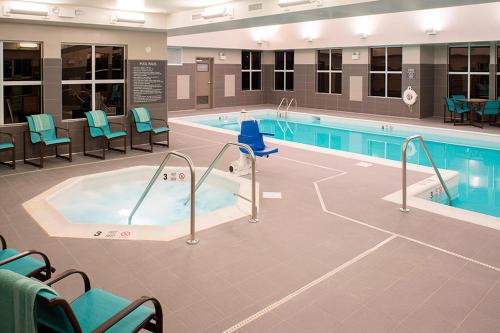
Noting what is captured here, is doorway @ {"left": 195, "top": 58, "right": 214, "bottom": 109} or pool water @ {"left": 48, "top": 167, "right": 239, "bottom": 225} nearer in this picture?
pool water @ {"left": 48, "top": 167, "right": 239, "bottom": 225}

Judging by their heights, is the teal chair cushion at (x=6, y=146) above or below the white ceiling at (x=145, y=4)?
below

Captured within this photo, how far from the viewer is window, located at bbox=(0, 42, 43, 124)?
7.45m

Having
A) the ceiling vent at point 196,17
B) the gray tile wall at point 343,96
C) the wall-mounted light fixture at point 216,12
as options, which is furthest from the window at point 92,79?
the gray tile wall at point 343,96

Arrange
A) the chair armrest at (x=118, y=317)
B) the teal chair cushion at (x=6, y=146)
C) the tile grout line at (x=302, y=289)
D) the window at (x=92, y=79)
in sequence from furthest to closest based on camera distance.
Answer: the window at (x=92, y=79) → the teal chair cushion at (x=6, y=146) → the tile grout line at (x=302, y=289) → the chair armrest at (x=118, y=317)

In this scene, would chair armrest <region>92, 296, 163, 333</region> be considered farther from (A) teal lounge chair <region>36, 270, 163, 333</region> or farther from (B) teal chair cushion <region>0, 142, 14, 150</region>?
(B) teal chair cushion <region>0, 142, 14, 150</region>

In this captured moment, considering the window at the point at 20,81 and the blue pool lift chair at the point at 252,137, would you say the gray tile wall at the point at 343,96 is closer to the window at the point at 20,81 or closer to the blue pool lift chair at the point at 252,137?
the blue pool lift chair at the point at 252,137

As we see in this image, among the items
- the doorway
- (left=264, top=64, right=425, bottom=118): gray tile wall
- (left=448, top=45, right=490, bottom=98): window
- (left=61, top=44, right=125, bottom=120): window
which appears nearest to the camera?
(left=61, top=44, right=125, bottom=120): window

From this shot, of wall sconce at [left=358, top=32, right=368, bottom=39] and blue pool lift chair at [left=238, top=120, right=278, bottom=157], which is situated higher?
wall sconce at [left=358, top=32, right=368, bottom=39]

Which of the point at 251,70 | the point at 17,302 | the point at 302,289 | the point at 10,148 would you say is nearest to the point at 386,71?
the point at 251,70

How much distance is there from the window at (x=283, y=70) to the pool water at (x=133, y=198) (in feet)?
39.8

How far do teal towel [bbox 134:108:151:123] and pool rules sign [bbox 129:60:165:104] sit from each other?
25cm

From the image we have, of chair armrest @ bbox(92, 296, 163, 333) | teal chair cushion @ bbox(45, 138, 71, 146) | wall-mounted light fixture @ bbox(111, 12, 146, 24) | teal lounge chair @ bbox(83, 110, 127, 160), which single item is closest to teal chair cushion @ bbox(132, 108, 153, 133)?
teal lounge chair @ bbox(83, 110, 127, 160)

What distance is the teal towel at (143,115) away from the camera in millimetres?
8750

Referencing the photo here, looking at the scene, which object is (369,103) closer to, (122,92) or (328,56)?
(328,56)
